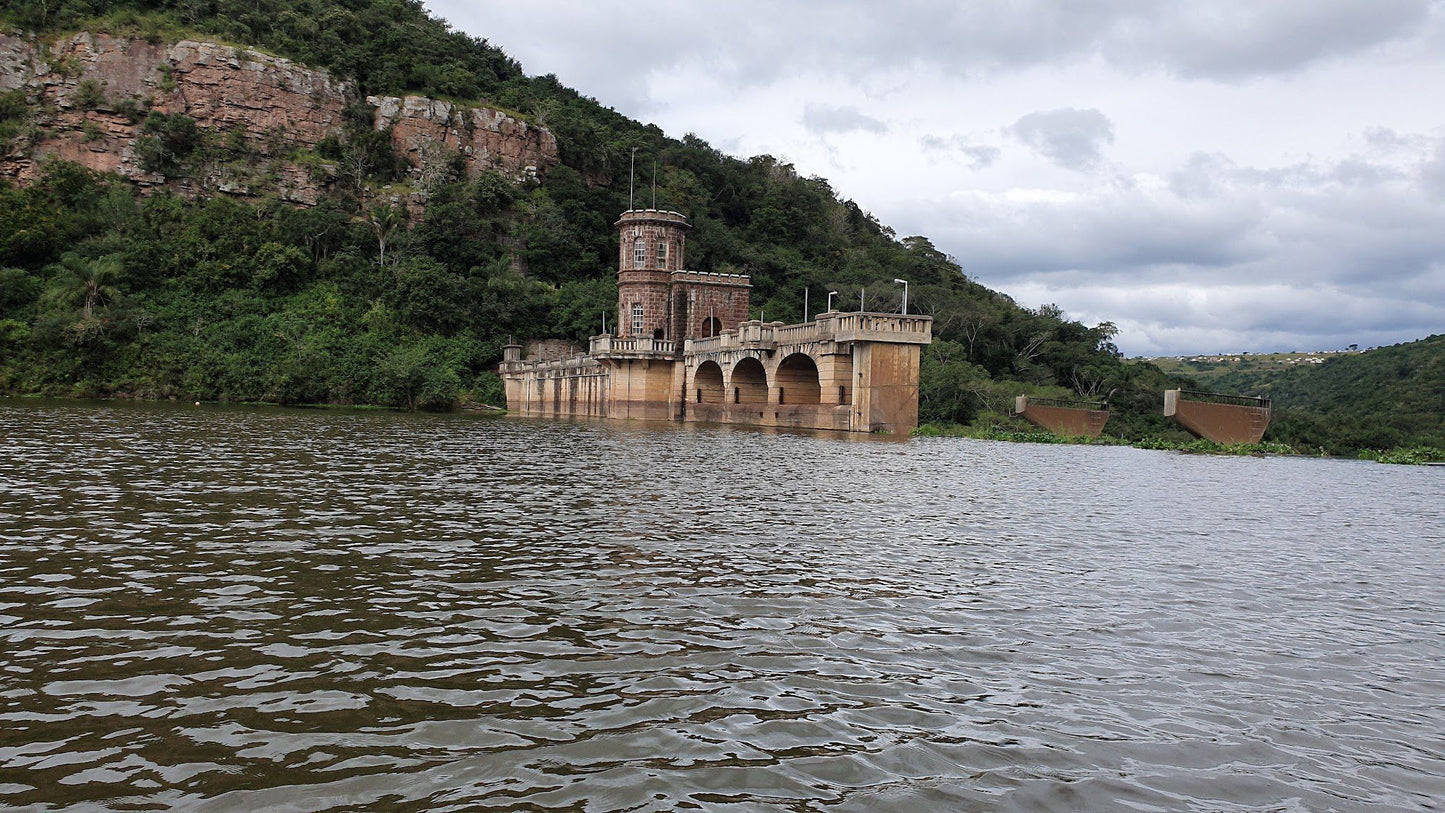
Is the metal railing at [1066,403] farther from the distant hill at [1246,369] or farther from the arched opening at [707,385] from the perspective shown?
the distant hill at [1246,369]

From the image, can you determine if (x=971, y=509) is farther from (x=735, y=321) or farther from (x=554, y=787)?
(x=735, y=321)

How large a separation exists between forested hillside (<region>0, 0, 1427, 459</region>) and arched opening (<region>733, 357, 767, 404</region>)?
10.4 metres

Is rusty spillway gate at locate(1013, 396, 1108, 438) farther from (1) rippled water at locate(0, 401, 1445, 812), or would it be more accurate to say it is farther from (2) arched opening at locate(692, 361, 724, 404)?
(1) rippled water at locate(0, 401, 1445, 812)

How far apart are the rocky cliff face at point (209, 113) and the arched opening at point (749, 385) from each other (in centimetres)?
4211

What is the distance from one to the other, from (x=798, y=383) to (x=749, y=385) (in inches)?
198

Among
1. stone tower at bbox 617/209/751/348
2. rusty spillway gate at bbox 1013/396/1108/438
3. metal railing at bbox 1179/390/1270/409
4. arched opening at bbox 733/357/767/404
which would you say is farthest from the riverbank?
stone tower at bbox 617/209/751/348

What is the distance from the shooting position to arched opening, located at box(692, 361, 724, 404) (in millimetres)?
53969

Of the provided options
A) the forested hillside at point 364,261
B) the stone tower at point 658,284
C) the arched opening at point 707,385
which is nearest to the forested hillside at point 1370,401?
the forested hillside at point 364,261

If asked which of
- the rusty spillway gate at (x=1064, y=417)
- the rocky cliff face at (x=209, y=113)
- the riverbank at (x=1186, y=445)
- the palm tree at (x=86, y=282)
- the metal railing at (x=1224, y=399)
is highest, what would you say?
the rocky cliff face at (x=209, y=113)

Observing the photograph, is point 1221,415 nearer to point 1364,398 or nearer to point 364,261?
point 1364,398

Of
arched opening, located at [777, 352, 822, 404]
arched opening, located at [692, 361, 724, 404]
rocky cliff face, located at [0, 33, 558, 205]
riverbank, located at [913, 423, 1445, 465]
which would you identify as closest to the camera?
riverbank, located at [913, 423, 1445, 465]

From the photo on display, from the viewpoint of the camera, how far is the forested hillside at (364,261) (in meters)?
52.9

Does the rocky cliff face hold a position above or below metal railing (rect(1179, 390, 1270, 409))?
above

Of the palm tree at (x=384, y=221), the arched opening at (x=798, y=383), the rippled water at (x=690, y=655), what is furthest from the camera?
the palm tree at (x=384, y=221)
